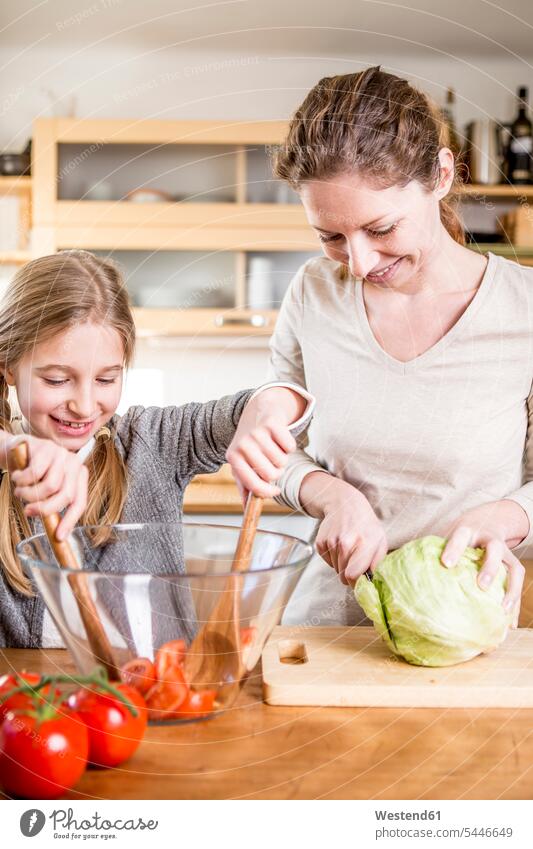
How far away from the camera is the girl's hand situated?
633 millimetres

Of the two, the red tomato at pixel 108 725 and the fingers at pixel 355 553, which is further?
the fingers at pixel 355 553

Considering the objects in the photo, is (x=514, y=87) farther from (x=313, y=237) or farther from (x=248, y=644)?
(x=248, y=644)

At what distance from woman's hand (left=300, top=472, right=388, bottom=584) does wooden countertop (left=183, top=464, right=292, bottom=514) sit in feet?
3.08

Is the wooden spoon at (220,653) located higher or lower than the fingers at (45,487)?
lower

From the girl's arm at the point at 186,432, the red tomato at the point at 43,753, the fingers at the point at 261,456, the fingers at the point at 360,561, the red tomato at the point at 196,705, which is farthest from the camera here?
the girl's arm at the point at 186,432

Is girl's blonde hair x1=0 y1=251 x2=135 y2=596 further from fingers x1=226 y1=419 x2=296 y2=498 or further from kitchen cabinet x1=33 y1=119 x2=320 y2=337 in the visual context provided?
kitchen cabinet x1=33 y1=119 x2=320 y2=337

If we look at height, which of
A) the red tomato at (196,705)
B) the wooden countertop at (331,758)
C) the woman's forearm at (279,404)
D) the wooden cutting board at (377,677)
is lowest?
the wooden countertop at (331,758)

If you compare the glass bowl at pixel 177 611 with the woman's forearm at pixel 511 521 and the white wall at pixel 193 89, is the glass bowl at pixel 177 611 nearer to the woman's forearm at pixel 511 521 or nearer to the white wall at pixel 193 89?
the woman's forearm at pixel 511 521

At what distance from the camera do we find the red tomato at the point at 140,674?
610 mm

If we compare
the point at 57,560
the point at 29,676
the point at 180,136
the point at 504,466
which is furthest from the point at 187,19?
the point at 29,676
